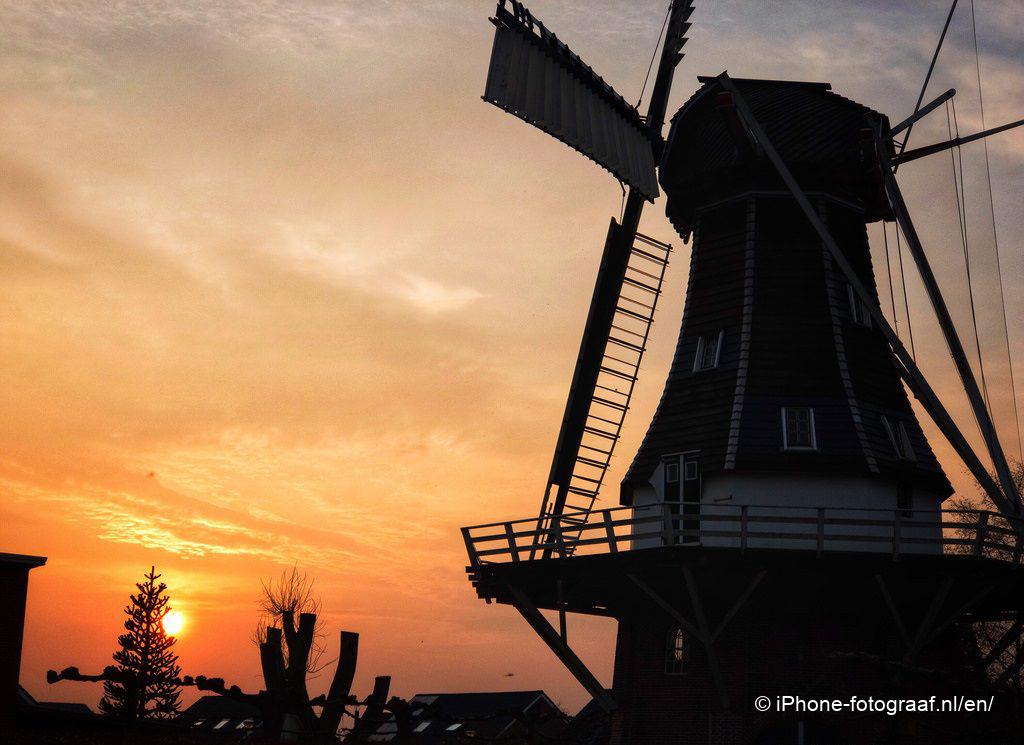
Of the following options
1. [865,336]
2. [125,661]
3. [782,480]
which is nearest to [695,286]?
[865,336]

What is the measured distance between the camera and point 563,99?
24.8m

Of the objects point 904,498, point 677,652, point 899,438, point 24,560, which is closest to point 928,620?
point 904,498

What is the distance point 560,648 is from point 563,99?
1162 cm

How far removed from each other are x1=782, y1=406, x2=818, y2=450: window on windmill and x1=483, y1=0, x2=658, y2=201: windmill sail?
19.6ft

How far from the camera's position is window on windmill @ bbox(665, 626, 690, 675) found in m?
23.3

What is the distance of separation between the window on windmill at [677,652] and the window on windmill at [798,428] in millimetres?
4498

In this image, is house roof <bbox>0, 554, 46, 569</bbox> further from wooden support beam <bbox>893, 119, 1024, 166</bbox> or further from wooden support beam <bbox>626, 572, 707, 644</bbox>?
wooden support beam <bbox>893, 119, 1024, 166</bbox>

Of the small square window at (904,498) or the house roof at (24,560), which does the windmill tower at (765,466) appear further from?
the house roof at (24,560)

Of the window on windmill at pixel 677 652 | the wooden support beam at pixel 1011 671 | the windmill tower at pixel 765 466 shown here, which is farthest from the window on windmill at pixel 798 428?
the wooden support beam at pixel 1011 671

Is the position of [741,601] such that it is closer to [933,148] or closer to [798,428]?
[798,428]

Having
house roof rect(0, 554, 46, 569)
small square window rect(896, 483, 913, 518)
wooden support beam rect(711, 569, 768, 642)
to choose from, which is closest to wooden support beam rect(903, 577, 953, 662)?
small square window rect(896, 483, 913, 518)

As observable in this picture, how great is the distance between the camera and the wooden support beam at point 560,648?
22.9 metres

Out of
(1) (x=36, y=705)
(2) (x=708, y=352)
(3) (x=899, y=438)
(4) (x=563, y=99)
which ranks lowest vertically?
(1) (x=36, y=705)

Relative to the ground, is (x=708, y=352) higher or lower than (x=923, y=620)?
higher
